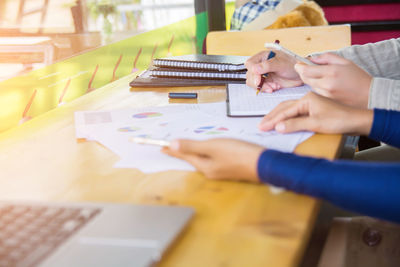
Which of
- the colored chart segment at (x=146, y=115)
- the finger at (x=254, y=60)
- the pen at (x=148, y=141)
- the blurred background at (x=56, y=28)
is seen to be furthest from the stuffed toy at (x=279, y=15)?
the pen at (x=148, y=141)

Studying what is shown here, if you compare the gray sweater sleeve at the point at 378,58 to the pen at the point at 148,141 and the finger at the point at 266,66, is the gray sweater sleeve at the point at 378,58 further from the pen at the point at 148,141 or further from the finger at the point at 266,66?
the pen at the point at 148,141

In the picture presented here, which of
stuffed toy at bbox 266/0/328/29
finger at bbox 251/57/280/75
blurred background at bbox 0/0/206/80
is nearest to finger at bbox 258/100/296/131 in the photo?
finger at bbox 251/57/280/75

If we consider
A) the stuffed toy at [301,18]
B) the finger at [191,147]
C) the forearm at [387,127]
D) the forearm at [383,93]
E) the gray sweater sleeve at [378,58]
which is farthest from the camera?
the stuffed toy at [301,18]

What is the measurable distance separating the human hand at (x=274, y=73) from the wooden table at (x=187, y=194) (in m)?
0.41

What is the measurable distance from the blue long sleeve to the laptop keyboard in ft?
0.84

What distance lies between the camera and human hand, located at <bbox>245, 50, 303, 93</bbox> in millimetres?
1235

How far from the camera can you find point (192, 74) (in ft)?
4.60

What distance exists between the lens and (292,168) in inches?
24.1

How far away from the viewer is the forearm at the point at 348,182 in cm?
58

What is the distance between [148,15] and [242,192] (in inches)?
78.6

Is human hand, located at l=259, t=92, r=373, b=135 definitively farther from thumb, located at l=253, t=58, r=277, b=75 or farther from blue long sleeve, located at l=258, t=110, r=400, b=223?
thumb, located at l=253, t=58, r=277, b=75

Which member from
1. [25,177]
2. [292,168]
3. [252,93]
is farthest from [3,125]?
[292,168]

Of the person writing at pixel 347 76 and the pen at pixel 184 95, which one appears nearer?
the person writing at pixel 347 76

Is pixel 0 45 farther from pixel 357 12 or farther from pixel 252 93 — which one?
pixel 357 12
